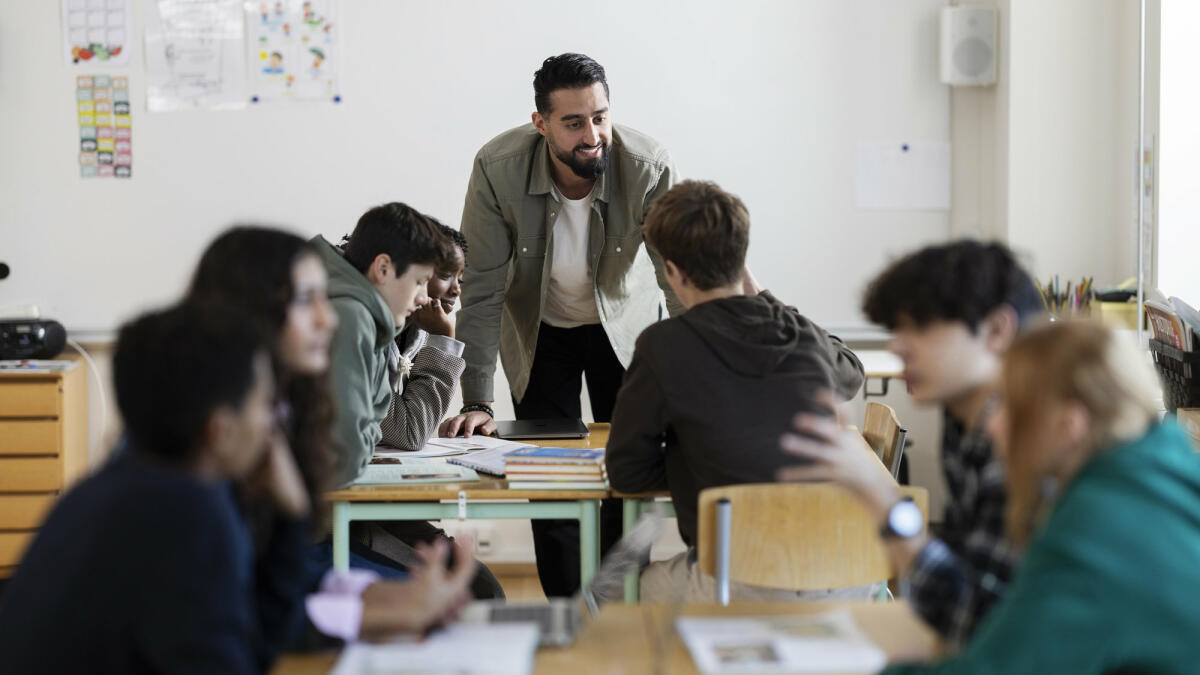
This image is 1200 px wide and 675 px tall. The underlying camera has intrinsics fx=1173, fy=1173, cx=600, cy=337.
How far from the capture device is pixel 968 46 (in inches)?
171

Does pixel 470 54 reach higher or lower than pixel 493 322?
higher

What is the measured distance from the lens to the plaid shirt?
1264mm

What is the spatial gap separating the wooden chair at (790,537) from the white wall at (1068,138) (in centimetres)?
255

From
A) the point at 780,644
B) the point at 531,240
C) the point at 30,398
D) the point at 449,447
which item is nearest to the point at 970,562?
the point at 780,644

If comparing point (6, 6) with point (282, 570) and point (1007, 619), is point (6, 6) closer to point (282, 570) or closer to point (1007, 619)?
point (282, 570)

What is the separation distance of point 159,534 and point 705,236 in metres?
1.41

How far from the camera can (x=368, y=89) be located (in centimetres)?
441

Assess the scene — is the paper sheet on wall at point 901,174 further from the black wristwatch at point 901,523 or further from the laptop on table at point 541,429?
the black wristwatch at point 901,523

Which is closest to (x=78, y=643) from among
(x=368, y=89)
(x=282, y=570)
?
(x=282, y=570)

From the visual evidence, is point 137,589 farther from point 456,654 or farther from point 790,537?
point 790,537

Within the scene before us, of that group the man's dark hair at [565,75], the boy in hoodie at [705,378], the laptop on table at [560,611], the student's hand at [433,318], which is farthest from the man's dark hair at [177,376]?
the man's dark hair at [565,75]

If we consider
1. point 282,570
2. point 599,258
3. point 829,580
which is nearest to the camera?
point 282,570

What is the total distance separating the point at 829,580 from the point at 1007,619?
97cm

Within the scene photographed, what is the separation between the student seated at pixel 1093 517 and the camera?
3.18 ft
